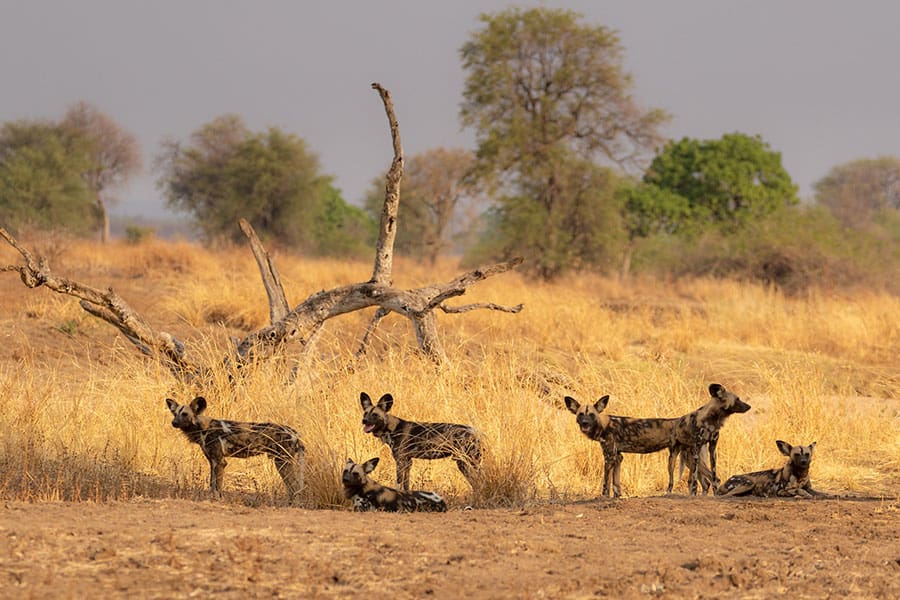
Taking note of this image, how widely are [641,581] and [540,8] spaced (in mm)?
27964

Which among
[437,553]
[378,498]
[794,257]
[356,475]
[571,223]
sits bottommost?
[437,553]

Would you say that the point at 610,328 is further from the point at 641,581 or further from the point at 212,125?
the point at 212,125

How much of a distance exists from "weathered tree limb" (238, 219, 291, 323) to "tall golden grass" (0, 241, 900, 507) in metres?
0.43

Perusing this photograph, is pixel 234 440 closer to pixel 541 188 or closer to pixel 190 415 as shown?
pixel 190 415

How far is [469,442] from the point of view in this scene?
7.49 m

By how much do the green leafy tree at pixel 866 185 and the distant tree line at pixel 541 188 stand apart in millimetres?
18559

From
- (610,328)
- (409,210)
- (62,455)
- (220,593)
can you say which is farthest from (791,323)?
(409,210)

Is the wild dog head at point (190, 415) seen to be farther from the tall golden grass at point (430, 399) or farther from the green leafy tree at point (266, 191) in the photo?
the green leafy tree at point (266, 191)

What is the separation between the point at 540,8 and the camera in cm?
3141

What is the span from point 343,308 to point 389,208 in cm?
98

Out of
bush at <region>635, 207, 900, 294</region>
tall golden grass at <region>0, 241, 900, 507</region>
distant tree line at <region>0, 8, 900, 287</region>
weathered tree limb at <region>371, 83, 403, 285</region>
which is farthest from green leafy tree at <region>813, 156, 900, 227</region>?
weathered tree limb at <region>371, 83, 403, 285</region>

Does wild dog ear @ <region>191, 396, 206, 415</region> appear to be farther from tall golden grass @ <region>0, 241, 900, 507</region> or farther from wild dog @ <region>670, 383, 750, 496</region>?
wild dog @ <region>670, 383, 750, 496</region>

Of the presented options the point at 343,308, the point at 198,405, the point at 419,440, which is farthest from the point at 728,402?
the point at 343,308

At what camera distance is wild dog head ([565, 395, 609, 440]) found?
746 cm
